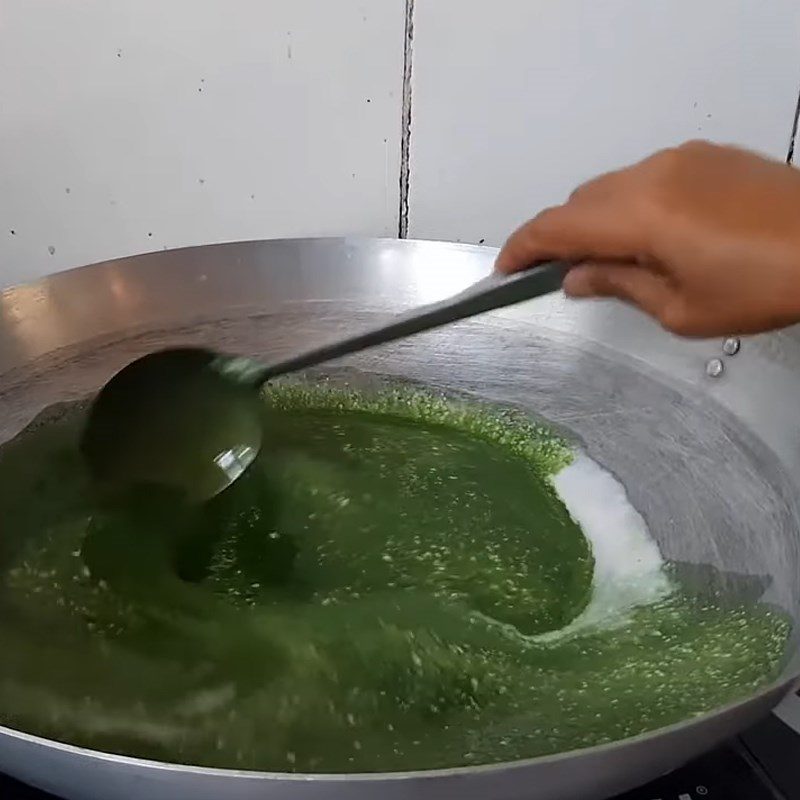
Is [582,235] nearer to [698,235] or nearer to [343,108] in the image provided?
[698,235]

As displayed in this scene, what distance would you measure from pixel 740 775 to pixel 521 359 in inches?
11.6

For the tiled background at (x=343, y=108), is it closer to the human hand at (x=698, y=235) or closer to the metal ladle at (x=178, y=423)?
the metal ladle at (x=178, y=423)

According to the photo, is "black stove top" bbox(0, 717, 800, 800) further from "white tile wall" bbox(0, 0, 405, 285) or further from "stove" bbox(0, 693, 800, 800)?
"white tile wall" bbox(0, 0, 405, 285)

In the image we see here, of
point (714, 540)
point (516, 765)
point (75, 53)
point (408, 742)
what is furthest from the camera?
point (75, 53)

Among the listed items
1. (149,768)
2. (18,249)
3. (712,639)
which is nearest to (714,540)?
(712,639)

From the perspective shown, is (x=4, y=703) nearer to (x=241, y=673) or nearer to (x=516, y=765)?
(x=241, y=673)

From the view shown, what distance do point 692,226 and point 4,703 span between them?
0.31m

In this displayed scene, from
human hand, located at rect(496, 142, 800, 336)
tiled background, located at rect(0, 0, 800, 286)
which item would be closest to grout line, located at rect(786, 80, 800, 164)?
tiled background, located at rect(0, 0, 800, 286)

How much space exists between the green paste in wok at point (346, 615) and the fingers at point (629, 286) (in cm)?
15

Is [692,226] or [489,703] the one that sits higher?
[692,226]

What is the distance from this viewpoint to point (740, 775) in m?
0.39

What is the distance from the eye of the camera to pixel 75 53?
0.62 m

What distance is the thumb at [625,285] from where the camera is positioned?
16.2 inches

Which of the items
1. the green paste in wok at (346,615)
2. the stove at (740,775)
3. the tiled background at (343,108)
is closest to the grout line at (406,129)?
the tiled background at (343,108)
